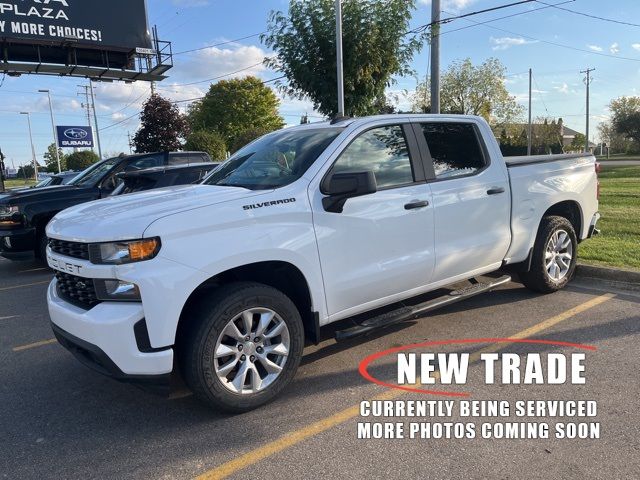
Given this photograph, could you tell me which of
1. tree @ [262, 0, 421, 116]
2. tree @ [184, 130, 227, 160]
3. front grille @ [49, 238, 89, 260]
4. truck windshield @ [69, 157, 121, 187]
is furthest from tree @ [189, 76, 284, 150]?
front grille @ [49, 238, 89, 260]

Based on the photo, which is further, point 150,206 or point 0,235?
point 0,235

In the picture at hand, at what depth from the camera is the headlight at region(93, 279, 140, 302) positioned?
299cm

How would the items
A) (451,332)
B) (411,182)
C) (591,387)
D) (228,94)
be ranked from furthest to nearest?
1. (228,94)
2. (451,332)
3. (411,182)
4. (591,387)

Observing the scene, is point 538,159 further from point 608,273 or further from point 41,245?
point 41,245

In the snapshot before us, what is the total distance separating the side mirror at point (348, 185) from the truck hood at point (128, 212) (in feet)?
1.55

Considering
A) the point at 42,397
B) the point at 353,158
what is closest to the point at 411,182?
the point at 353,158

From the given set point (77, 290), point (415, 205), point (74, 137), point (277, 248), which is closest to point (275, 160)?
point (277, 248)

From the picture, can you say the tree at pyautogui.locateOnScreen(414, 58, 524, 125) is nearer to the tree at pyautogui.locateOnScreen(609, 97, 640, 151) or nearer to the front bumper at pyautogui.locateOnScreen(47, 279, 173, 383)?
the tree at pyautogui.locateOnScreen(609, 97, 640, 151)

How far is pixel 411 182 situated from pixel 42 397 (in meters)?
3.30

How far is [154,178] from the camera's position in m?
8.16

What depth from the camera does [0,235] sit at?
27.0ft

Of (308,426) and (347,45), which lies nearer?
(308,426)

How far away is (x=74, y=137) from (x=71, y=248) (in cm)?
3936

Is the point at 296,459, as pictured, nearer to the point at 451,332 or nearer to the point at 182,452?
the point at 182,452
